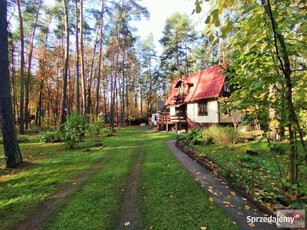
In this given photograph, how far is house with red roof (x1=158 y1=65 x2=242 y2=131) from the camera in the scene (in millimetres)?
12566

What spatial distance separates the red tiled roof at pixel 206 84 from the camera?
1262cm

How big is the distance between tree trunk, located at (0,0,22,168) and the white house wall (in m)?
12.6

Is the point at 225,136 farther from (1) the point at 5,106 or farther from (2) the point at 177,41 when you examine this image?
(2) the point at 177,41

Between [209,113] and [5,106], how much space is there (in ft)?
43.6

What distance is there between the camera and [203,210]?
2.74 metres

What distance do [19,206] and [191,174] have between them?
4.30 meters

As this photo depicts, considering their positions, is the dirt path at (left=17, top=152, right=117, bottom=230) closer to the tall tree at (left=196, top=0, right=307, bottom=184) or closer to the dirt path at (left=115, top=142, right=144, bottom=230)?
the dirt path at (left=115, top=142, right=144, bottom=230)

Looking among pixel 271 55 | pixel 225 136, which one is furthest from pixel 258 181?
pixel 225 136

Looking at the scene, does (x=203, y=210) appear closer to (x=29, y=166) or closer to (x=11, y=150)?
(x=29, y=166)

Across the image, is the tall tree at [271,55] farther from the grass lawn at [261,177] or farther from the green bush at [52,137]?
the green bush at [52,137]

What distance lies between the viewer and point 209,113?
13.3 metres

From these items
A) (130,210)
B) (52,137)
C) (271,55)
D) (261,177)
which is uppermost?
(271,55)

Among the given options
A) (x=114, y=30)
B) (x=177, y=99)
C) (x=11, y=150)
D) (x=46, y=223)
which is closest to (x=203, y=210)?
(x=46, y=223)

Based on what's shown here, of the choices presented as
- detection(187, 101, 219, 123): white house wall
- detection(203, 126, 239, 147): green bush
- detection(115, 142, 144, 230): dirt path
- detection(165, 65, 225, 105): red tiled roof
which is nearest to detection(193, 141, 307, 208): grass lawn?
detection(203, 126, 239, 147): green bush
